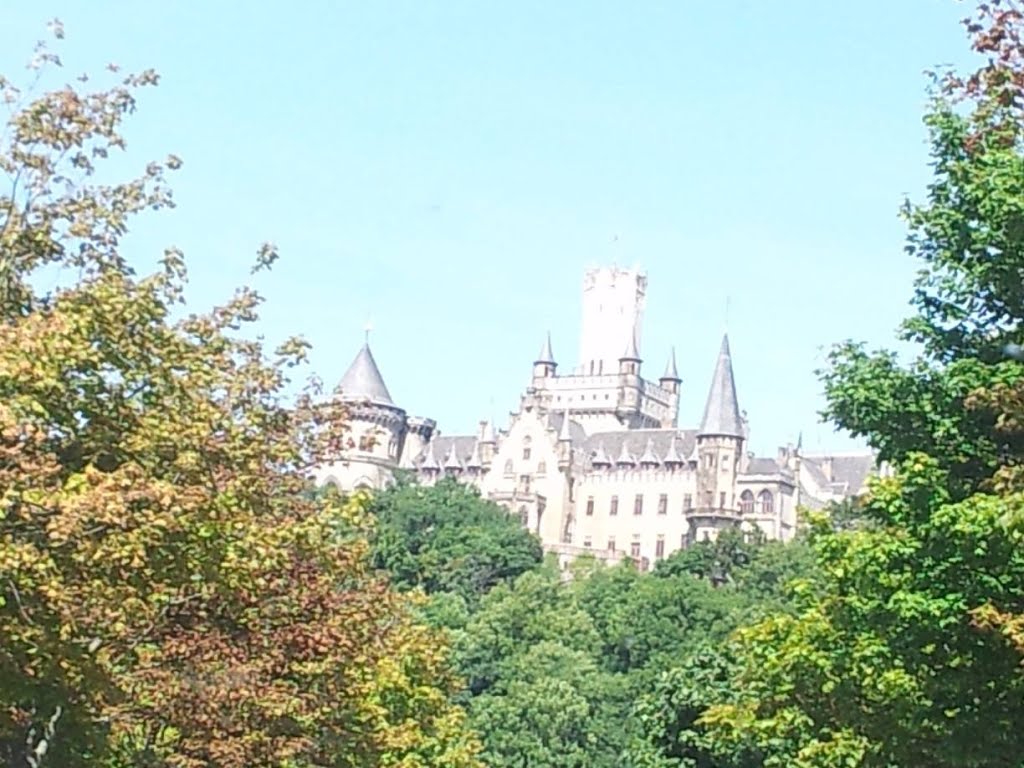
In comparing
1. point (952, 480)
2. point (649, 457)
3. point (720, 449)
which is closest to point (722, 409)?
point (720, 449)

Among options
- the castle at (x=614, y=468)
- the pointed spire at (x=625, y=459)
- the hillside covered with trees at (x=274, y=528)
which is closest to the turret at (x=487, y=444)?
the castle at (x=614, y=468)

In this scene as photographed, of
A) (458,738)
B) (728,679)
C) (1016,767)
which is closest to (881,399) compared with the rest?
(1016,767)

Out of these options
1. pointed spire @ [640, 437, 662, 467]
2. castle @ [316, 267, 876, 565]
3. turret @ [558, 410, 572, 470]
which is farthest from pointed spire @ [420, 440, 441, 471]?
pointed spire @ [640, 437, 662, 467]

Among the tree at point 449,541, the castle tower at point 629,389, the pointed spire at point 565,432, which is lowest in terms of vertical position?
the tree at point 449,541

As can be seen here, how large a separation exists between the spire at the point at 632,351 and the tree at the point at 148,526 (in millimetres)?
157294

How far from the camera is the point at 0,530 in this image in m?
16.1

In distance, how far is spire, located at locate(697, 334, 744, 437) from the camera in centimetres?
15025

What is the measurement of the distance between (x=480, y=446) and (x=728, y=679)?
123528 mm

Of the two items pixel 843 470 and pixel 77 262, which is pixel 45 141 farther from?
pixel 843 470

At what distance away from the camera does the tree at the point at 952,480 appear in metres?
19.5

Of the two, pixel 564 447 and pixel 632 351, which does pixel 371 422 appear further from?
pixel 632 351

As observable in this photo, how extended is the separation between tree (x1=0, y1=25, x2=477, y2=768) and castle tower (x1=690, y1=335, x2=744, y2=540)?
409 ft

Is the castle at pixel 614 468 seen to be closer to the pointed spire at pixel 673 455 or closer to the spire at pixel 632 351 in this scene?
the pointed spire at pixel 673 455

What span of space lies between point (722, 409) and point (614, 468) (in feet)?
47.3
